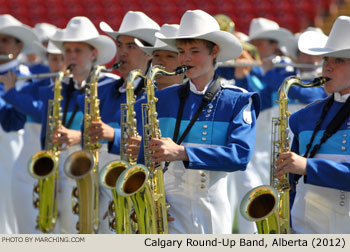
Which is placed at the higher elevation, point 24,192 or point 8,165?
point 8,165

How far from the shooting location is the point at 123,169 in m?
5.89

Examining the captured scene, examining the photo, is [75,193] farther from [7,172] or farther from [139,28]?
[7,172]

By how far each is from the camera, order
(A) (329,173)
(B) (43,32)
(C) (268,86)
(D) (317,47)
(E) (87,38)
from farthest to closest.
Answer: (B) (43,32) < (C) (268,86) < (E) (87,38) < (D) (317,47) < (A) (329,173)

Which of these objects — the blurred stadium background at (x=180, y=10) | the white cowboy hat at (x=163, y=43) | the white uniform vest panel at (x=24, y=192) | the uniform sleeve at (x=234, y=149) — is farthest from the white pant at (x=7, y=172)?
the blurred stadium background at (x=180, y=10)

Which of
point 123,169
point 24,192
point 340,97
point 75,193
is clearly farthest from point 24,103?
point 340,97

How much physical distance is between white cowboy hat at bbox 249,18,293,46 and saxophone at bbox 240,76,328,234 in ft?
17.7

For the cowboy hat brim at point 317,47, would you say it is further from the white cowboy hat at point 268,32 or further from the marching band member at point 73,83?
the white cowboy hat at point 268,32

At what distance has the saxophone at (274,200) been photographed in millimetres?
4961

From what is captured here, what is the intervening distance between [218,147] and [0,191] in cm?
483

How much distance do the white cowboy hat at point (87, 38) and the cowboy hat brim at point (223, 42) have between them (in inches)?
85.1

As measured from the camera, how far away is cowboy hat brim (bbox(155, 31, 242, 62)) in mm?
5504

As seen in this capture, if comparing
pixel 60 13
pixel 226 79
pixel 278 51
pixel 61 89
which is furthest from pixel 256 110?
pixel 60 13

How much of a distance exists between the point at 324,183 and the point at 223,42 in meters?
1.31

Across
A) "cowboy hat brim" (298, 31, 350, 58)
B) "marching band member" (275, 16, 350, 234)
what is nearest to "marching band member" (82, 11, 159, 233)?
"cowboy hat brim" (298, 31, 350, 58)
